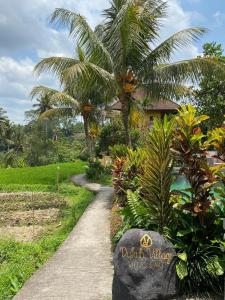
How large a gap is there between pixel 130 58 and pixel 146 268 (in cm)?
1088

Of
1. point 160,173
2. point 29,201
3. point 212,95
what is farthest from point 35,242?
point 212,95

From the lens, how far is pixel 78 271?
674cm

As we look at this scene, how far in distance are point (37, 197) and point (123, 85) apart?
17.2ft

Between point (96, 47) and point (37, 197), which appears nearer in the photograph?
point (96, 47)

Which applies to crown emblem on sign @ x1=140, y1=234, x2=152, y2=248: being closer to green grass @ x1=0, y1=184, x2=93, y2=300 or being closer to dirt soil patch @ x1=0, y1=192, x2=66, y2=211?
green grass @ x1=0, y1=184, x2=93, y2=300

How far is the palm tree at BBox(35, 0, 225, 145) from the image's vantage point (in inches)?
554

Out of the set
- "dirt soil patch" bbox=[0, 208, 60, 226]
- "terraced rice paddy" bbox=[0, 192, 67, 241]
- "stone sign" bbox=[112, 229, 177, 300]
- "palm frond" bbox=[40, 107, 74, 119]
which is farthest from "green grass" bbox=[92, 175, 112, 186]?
"stone sign" bbox=[112, 229, 177, 300]

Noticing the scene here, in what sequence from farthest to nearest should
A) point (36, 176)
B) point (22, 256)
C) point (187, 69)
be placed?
point (36, 176) → point (187, 69) → point (22, 256)

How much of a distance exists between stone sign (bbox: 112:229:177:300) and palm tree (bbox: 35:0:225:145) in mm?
9273

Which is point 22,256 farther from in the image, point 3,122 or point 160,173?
point 3,122

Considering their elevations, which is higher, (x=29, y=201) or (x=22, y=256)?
(x=22, y=256)

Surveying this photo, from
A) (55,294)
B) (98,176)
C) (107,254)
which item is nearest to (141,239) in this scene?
(55,294)

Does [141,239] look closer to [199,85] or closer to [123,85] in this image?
[123,85]

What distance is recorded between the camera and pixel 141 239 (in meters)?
4.94
